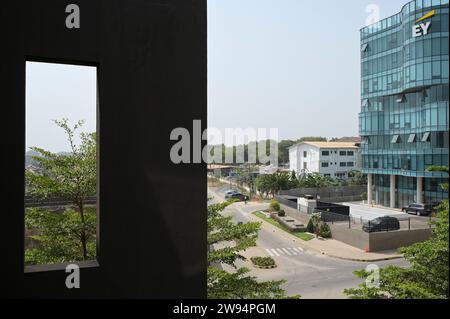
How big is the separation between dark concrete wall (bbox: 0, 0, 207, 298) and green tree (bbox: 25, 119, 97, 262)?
2.59 metres

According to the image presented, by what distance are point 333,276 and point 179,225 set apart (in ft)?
27.5

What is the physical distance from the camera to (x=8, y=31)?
2.04 m

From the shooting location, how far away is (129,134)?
2232 millimetres

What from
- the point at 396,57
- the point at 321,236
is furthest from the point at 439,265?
the point at 396,57

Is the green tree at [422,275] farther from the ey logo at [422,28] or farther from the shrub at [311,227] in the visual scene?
the ey logo at [422,28]

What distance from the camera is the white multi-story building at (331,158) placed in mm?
29797

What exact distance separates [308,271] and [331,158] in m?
21.4

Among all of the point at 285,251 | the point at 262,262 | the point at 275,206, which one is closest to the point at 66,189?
the point at 262,262

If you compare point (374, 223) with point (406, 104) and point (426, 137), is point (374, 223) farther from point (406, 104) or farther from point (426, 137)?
point (406, 104)

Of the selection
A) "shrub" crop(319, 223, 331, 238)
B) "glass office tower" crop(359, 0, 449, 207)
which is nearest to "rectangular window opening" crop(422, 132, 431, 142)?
"glass office tower" crop(359, 0, 449, 207)

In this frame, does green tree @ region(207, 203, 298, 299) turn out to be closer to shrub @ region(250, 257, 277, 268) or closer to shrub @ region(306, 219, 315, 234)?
shrub @ region(250, 257, 277, 268)

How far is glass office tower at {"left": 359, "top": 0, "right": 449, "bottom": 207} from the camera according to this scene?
670 inches

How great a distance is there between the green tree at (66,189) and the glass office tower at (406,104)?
594 inches

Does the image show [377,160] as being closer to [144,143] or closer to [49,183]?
[49,183]
